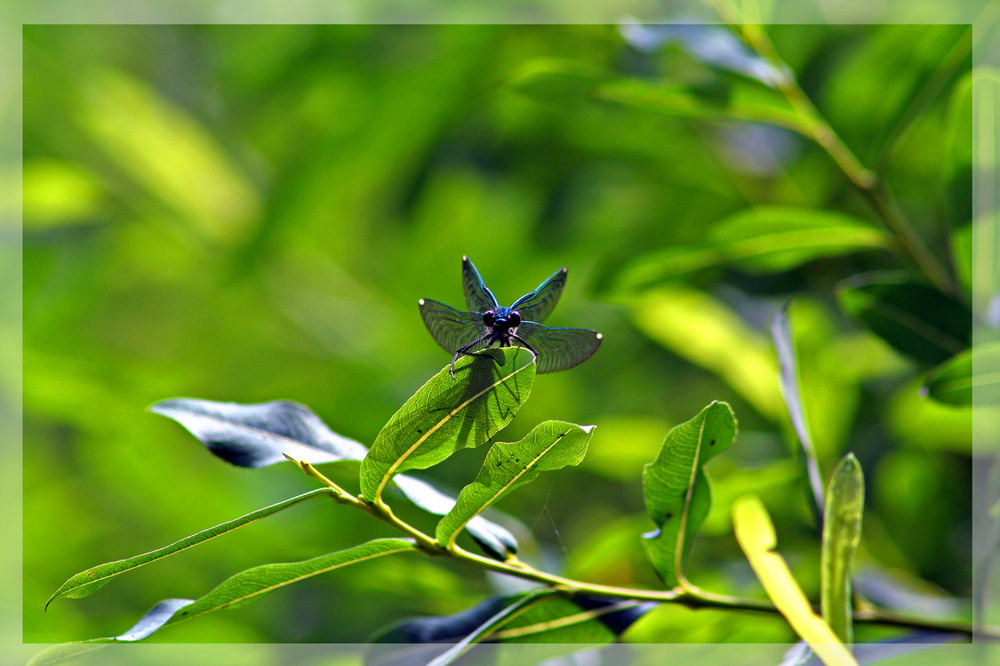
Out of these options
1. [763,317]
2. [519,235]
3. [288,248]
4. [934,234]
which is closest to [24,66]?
[288,248]

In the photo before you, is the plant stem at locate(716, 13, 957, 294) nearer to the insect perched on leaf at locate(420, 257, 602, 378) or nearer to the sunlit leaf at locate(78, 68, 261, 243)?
the insect perched on leaf at locate(420, 257, 602, 378)

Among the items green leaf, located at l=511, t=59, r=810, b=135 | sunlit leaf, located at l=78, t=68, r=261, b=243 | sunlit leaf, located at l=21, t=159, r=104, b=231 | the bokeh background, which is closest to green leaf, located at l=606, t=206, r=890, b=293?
the bokeh background

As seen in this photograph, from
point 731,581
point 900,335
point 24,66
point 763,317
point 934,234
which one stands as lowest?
point 731,581

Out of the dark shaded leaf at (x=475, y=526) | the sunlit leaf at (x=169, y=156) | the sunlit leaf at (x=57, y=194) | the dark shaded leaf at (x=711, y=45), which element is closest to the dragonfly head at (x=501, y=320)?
the dark shaded leaf at (x=475, y=526)

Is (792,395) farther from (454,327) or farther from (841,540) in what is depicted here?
(454,327)

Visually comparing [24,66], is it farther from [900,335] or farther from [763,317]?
[900,335]

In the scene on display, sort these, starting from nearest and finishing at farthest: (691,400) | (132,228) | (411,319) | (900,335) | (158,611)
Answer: (158,611) → (900,335) → (691,400) → (411,319) → (132,228)
